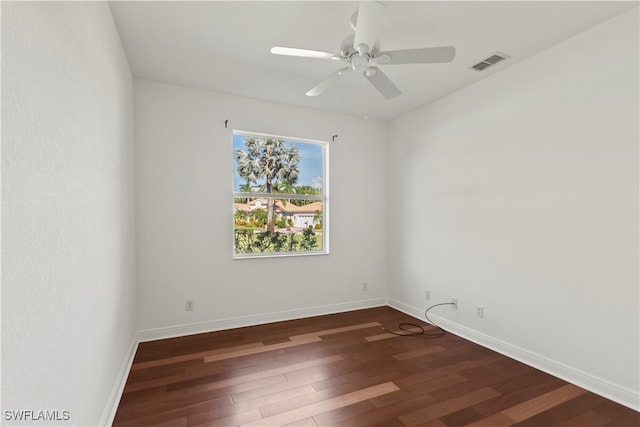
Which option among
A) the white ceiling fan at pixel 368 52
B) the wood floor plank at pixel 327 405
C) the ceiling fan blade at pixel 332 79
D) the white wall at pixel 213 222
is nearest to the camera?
the white ceiling fan at pixel 368 52

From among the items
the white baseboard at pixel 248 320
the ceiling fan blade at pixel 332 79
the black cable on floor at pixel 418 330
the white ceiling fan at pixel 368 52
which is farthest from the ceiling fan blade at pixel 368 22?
the white baseboard at pixel 248 320

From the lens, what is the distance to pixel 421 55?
2.02m

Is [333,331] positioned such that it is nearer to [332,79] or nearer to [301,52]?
[332,79]

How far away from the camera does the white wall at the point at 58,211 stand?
816 mm

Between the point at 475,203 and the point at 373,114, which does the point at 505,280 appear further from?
the point at 373,114

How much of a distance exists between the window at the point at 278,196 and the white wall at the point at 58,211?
1.63 metres

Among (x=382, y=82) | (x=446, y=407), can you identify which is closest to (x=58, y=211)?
(x=382, y=82)

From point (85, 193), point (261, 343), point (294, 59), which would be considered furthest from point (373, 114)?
point (85, 193)

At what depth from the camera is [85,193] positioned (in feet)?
4.71

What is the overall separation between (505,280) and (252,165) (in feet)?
9.74

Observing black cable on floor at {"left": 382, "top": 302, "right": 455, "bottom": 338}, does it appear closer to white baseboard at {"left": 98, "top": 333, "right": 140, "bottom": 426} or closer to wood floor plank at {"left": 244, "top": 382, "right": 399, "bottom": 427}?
wood floor plank at {"left": 244, "top": 382, "right": 399, "bottom": 427}

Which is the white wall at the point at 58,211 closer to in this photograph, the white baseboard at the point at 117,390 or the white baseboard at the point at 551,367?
the white baseboard at the point at 117,390
